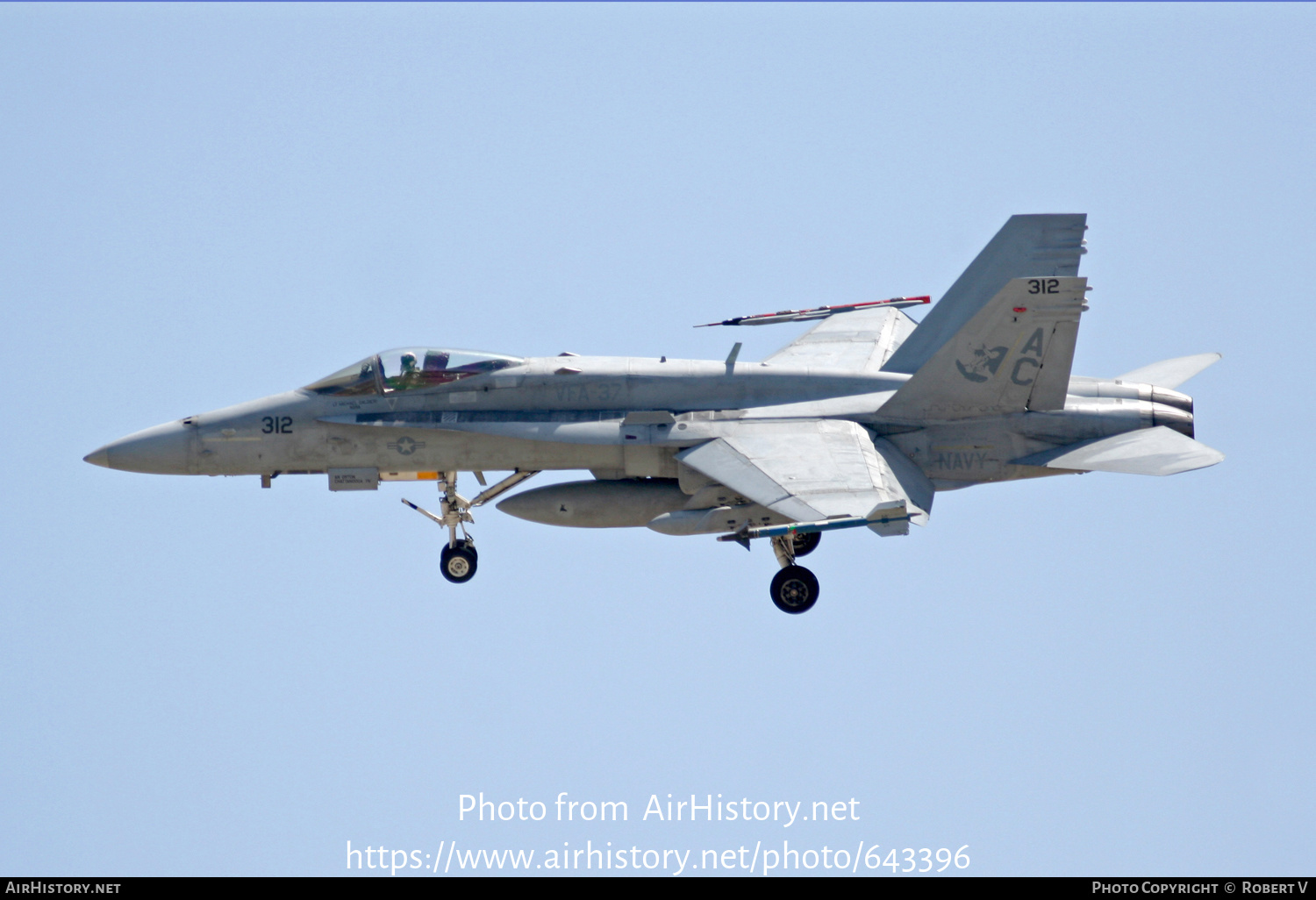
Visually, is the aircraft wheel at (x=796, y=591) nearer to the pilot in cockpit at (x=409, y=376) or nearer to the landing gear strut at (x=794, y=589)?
the landing gear strut at (x=794, y=589)

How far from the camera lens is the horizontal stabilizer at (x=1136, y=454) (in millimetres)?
24828

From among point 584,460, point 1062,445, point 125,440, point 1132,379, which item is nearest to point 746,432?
point 584,460

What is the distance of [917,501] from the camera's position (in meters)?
24.3

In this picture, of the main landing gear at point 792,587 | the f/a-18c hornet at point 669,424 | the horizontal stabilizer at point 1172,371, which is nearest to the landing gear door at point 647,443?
the f/a-18c hornet at point 669,424

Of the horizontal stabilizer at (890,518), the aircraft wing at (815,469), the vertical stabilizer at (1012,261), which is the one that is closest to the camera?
the horizontal stabilizer at (890,518)

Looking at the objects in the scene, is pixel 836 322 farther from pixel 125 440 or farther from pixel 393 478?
pixel 125 440

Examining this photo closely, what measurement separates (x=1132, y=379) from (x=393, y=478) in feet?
35.4

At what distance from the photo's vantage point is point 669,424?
25734mm

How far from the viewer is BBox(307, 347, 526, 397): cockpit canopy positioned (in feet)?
86.0

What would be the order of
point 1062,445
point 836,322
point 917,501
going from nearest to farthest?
point 917,501 < point 1062,445 < point 836,322

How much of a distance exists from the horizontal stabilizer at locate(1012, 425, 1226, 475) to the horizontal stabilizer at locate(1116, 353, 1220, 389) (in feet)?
4.96

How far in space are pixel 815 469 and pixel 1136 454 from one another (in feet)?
15.1

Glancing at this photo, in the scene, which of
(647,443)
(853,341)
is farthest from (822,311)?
(647,443)

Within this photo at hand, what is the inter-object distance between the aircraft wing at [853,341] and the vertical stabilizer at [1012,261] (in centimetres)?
100
